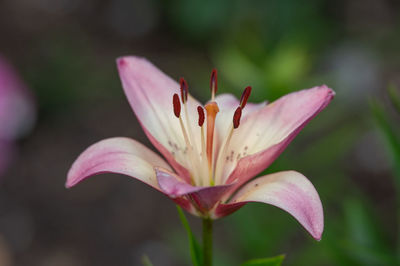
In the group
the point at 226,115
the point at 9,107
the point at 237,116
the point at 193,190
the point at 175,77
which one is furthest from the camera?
the point at 175,77

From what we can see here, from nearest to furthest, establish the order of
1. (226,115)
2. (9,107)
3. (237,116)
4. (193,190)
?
(193,190), (237,116), (226,115), (9,107)

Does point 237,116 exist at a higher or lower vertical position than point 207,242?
higher

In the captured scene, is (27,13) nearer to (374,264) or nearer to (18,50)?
(18,50)

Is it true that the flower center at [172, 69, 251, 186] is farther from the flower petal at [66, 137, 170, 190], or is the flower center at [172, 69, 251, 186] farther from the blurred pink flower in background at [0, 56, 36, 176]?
the blurred pink flower in background at [0, 56, 36, 176]

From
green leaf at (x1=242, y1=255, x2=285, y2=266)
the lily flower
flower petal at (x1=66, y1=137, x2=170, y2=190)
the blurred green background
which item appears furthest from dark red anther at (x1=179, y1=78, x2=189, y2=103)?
the blurred green background

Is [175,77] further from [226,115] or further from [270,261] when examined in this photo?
A: [270,261]

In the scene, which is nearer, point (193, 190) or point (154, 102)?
point (193, 190)

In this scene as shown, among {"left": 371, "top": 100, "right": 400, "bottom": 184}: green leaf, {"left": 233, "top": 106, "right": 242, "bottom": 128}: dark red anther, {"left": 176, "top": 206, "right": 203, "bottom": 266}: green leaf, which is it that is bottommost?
{"left": 176, "top": 206, "right": 203, "bottom": 266}: green leaf

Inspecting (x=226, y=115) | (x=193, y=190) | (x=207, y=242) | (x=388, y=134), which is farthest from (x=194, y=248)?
(x=388, y=134)
